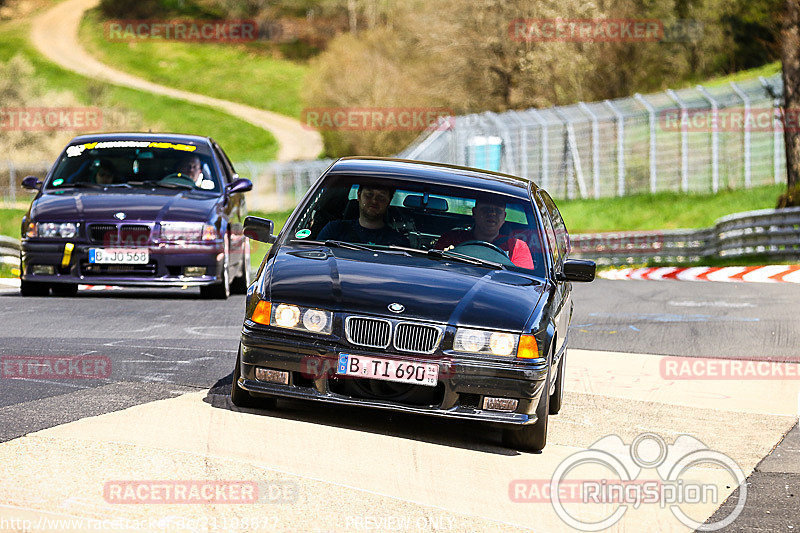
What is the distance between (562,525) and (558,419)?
2389mm

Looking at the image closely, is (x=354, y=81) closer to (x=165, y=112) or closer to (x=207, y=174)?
(x=165, y=112)

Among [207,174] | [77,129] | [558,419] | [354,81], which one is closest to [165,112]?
[77,129]

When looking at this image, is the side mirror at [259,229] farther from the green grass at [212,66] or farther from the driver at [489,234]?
the green grass at [212,66]

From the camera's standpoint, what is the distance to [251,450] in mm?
6281

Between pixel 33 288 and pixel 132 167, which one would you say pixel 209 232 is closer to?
pixel 132 167

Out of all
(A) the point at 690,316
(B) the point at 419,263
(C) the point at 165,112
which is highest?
(B) the point at 419,263

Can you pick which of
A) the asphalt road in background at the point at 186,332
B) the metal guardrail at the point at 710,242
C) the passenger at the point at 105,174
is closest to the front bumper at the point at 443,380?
the asphalt road in background at the point at 186,332

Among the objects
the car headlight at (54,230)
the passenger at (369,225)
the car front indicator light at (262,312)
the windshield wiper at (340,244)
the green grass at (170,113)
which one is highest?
the passenger at (369,225)

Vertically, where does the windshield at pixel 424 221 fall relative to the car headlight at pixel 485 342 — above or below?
above

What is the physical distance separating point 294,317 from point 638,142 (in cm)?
3110

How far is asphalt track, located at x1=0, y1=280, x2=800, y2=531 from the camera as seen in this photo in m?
5.34

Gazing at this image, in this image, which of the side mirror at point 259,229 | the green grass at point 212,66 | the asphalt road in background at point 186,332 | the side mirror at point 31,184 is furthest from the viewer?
the green grass at point 212,66

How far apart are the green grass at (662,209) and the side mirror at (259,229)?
84.6ft

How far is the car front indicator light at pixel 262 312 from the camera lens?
22.8 ft
